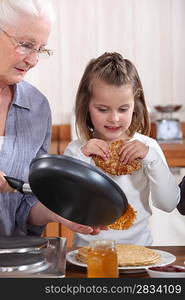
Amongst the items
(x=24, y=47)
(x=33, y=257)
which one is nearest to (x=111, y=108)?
(x=24, y=47)

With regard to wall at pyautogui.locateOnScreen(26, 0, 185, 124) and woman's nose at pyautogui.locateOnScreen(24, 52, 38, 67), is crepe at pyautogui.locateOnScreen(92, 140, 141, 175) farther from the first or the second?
wall at pyautogui.locateOnScreen(26, 0, 185, 124)

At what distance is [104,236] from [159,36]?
1958mm

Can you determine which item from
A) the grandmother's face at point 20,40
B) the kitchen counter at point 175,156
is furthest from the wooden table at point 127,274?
the kitchen counter at point 175,156

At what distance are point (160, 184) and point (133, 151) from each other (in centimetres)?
13

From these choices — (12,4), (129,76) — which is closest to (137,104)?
(129,76)

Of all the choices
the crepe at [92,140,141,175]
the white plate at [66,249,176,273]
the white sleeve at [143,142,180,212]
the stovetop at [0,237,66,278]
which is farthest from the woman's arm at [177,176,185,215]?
the stovetop at [0,237,66,278]

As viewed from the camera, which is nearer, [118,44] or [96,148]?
[96,148]

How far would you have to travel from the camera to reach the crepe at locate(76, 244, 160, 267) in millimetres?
1415

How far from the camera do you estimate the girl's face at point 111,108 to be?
1939 millimetres

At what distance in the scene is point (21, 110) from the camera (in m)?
1.85

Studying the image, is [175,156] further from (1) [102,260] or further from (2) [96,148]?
(1) [102,260]

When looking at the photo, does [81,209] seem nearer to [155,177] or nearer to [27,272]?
[27,272]

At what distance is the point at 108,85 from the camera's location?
200cm

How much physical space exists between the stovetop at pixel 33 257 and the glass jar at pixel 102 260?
0.19 feet
